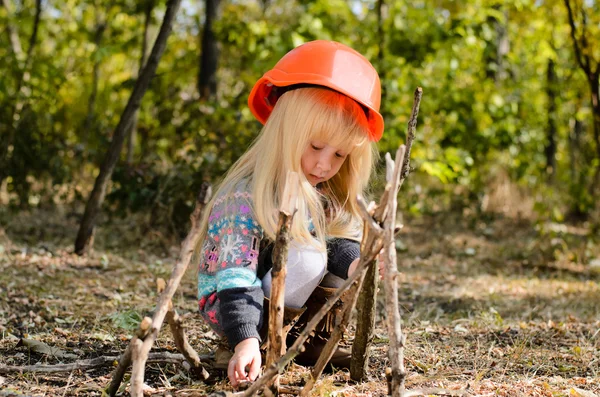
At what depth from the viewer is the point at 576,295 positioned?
164 inches

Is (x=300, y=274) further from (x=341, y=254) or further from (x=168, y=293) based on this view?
(x=168, y=293)

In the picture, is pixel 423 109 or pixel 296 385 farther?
pixel 423 109

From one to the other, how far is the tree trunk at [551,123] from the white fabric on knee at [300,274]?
659 cm

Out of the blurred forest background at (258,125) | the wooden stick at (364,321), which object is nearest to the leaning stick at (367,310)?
the wooden stick at (364,321)

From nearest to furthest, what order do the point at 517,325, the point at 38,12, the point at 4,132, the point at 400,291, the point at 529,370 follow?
1. the point at 529,370
2. the point at 517,325
3. the point at 400,291
4. the point at 38,12
5. the point at 4,132

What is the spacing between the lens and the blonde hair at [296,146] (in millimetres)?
2125

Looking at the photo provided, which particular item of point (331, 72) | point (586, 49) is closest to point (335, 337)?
point (331, 72)

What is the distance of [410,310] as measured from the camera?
3572 mm

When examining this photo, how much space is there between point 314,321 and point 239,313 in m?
0.37

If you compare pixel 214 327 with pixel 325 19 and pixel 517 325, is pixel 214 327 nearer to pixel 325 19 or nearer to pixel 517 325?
pixel 517 325

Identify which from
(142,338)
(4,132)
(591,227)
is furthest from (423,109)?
(142,338)

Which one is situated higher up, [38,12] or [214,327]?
[38,12]

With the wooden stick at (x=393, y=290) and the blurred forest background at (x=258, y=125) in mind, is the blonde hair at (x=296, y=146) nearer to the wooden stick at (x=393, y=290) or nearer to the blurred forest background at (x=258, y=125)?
the wooden stick at (x=393, y=290)

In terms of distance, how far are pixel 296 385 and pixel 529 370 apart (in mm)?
911
